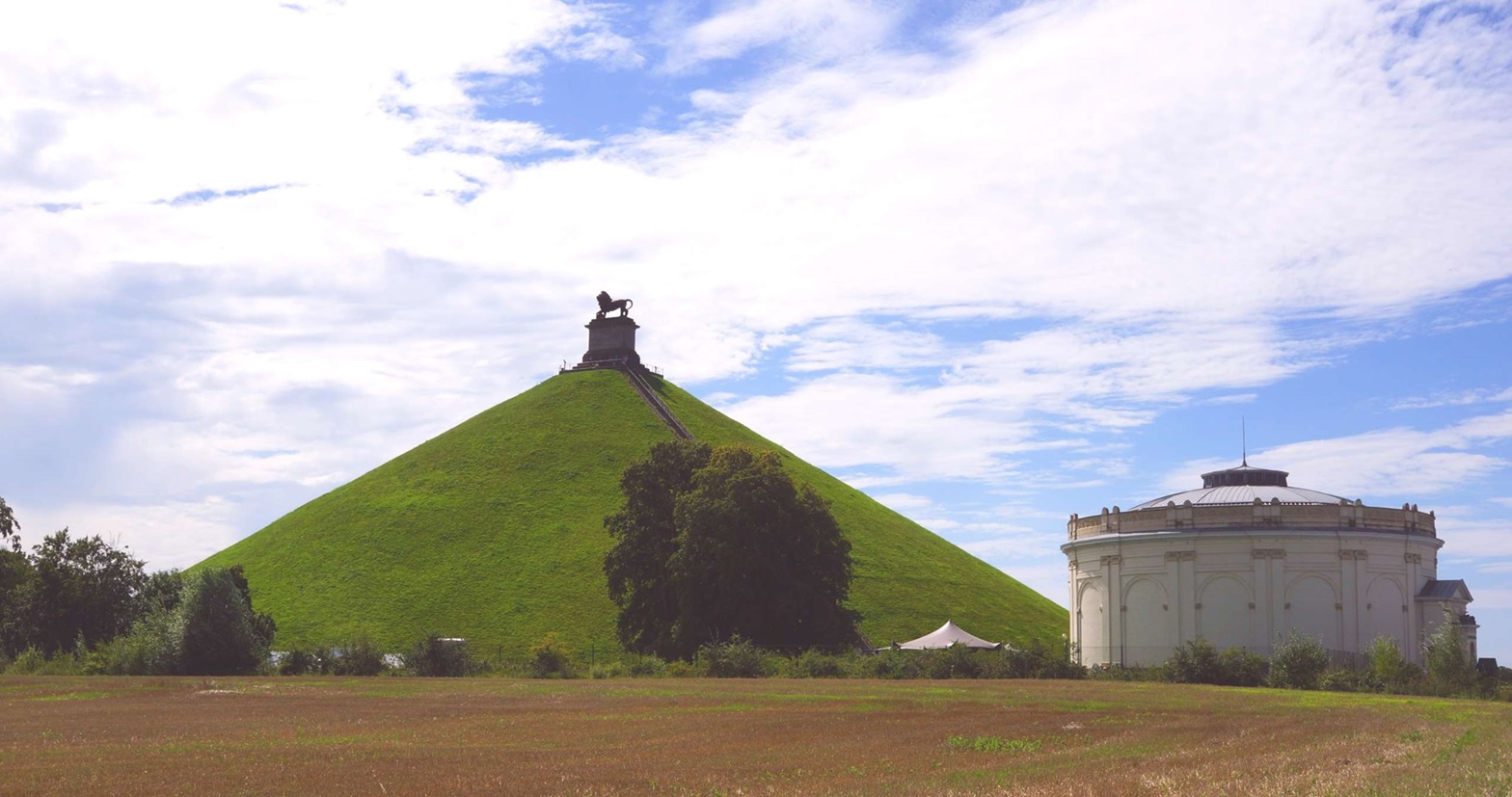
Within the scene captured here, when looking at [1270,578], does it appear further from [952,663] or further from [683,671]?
[683,671]

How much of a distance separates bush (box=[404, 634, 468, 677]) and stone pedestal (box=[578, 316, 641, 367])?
83.2 meters

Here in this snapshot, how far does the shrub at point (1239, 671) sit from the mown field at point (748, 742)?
26.9ft

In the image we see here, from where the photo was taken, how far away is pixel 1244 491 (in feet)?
234

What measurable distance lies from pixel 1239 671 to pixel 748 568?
72.7ft

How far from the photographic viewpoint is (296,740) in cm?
2705

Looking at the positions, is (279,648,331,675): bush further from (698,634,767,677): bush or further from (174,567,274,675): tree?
(698,634,767,677): bush

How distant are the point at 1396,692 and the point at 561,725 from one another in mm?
32648

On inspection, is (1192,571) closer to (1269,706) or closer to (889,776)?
(1269,706)

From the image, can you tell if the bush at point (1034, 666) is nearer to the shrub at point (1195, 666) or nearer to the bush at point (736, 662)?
the shrub at point (1195, 666)

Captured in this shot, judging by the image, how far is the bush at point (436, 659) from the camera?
5862 cm

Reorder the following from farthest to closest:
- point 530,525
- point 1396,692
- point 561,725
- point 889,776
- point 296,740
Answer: point 530,525 → point 1396,692 → point 561,725 → point 296,740 → point 889,776

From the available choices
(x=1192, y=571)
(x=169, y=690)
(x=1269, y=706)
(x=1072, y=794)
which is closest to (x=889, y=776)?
(x=1072, y=794)

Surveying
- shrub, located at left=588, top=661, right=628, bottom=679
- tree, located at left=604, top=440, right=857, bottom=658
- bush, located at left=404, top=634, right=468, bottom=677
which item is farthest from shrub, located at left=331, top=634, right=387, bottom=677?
tree, located at left=604, top=440, right=857, bottom=658

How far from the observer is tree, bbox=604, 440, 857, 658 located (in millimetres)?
64812
